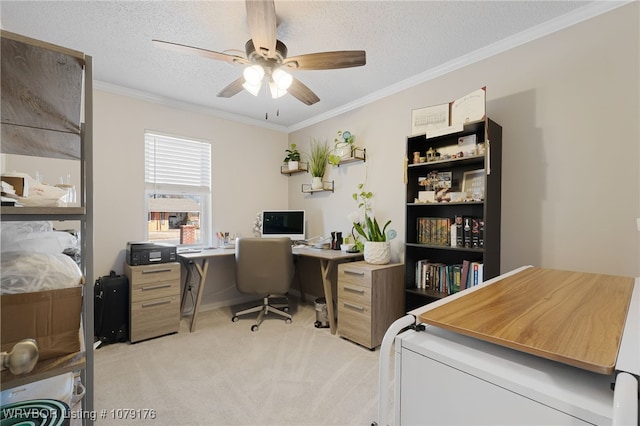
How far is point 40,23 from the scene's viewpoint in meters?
1.91

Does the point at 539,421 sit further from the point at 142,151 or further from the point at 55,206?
the point at 142,151

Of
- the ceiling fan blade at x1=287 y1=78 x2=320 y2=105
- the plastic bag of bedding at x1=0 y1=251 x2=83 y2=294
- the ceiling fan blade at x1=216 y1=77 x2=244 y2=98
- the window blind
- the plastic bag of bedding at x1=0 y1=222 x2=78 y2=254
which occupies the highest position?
the ceiling fan blade at x1=216 y1=77 x2=244 y2=98

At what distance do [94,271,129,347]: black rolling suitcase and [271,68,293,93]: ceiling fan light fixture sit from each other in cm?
222

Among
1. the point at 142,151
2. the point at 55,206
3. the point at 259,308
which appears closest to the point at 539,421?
the point at 55,206

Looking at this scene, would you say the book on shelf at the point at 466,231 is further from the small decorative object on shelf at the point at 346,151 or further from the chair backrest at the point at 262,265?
the chair backrest at the point at 262,265

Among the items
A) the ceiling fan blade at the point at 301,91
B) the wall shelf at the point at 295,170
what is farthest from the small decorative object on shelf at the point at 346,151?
the ceiling fan blade at the point at 301,91

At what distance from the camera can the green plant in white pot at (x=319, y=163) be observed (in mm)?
3603

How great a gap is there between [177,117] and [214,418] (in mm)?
3026

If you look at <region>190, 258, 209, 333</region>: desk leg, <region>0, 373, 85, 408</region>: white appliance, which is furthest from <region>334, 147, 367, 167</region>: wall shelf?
<region>0, 373, 85, 408</region>: white appliance

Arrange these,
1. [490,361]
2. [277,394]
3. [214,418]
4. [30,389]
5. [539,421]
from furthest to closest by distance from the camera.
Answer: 1. [277,394]
2. [214,418]
3. [30,389]
4. [490,361]
5. [539,421]

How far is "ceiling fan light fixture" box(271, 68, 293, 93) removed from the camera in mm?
1899

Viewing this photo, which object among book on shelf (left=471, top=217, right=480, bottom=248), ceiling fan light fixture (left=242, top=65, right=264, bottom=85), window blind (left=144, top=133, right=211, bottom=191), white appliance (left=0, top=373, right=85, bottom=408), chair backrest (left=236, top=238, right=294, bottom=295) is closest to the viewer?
white appliance (left=0, top=373, right=85, bottom=408)

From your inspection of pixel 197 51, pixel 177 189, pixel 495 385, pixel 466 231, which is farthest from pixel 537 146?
pixel 177 189

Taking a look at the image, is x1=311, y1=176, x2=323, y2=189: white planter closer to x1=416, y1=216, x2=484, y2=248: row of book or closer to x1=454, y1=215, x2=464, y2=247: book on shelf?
x1=416, y1=216, x2=484, y2=248: row of book
